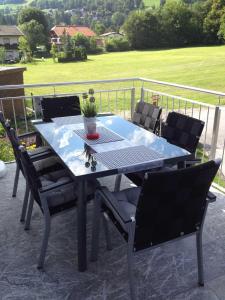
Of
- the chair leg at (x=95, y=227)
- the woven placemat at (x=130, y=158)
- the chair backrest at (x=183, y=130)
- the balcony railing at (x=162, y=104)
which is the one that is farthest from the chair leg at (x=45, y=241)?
the balcony railing at (x=162, y=104)

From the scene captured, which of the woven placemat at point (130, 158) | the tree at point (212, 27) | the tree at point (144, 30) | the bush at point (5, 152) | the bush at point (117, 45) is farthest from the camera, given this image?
the bush at point (117, 45)

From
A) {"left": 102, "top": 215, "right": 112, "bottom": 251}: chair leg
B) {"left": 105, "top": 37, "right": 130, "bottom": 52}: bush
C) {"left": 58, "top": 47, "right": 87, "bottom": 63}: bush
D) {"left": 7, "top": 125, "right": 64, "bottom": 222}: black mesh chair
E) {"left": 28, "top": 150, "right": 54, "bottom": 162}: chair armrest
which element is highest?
{"left": 28, "top": 150, "right": 54, "bottom": 162}: chair armrest

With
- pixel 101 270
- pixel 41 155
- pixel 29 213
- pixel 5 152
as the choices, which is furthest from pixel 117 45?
pixel 101 270

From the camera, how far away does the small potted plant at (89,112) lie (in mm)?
2535

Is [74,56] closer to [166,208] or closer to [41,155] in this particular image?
[41,155]

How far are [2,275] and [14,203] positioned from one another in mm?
990

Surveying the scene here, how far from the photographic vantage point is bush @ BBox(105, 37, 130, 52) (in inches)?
1731

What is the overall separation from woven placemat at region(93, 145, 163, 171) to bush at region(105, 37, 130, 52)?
44.0m

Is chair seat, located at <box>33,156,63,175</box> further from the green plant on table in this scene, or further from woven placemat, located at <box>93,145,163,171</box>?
woven placemat, located at <box>93,145,163,171</box>

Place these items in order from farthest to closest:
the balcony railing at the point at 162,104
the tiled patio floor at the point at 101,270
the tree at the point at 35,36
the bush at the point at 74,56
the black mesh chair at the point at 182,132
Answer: the tree at the point at 35,36
the bush at the point at 74,56
the balcony railing at the point at 162,104
the black mesh chair at the point at 182,132
the tiled patio floor at the point at 101,270

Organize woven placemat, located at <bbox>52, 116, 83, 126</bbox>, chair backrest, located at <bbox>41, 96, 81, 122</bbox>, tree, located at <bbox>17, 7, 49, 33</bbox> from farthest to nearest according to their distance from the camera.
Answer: tree, located at <bbox>17, 7, 49, 33</bbox>
chair backrest, located at <bbox>41, 96, 81, 122</bbox>
woven placemat, located at <bbox>52, 116, 83, 126</bbox>

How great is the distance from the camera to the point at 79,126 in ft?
9.89

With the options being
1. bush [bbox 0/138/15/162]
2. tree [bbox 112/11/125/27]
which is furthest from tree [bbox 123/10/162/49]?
A: bush [bbox 0/138/15/162]

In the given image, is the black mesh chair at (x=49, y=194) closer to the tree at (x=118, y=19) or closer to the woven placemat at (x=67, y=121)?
the woven placemat at (x=67, y=121)
